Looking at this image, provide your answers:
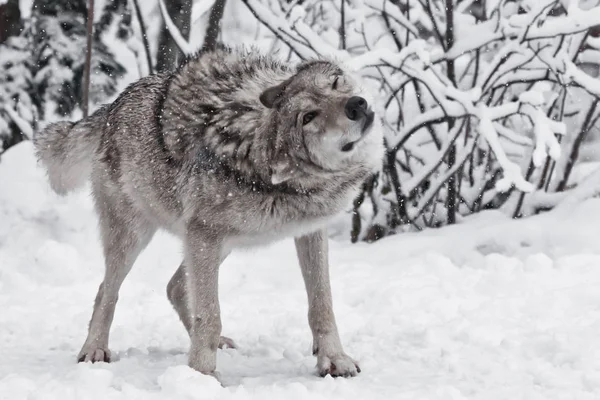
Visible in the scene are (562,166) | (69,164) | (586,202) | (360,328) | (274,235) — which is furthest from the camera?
(562,166)

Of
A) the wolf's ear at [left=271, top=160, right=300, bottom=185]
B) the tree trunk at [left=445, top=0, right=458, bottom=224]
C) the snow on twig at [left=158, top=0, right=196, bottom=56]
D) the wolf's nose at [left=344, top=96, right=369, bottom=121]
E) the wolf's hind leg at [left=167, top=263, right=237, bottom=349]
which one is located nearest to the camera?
the wolf's nose at [left=344, top=96, right=369, bottom=121]

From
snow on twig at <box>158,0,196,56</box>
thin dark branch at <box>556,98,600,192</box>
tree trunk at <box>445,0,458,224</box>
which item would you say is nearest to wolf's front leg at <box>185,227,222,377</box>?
tree trunk at <box>445,0,458,224</box>

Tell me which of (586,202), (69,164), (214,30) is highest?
(214,30)

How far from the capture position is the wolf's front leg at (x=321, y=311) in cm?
439

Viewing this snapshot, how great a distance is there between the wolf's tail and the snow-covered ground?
103 cm

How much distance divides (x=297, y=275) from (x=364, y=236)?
1.23 metres

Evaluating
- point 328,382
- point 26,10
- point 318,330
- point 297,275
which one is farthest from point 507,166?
point 26,10

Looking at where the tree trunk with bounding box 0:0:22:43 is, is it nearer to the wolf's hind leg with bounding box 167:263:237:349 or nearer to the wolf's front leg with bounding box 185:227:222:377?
the wolf's hind leg with bounding box 167:263:237:349

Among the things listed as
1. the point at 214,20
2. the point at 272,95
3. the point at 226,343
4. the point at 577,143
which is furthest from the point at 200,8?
the point at 272,95

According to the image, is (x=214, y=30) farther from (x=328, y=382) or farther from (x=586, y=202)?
(x=328, y=382)

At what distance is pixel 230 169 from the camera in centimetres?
432

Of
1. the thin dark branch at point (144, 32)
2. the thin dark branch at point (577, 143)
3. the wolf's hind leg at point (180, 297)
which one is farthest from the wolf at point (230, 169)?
the thin dark branch at point (144, 32)

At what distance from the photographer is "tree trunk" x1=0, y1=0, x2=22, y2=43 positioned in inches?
381

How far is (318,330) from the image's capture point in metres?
4.58
